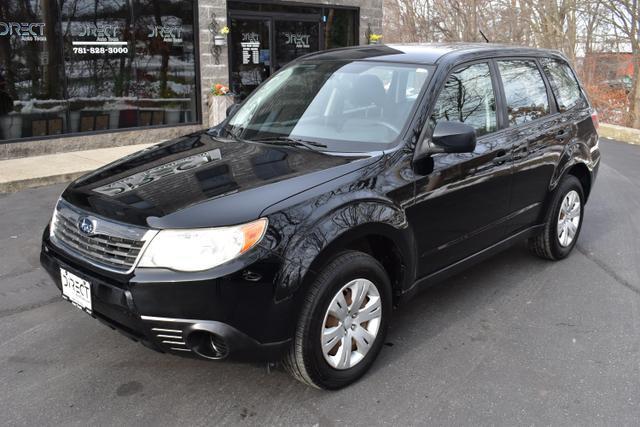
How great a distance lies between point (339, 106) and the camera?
3.94 meters

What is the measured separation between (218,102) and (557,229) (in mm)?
8160

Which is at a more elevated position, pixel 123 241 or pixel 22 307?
pixel 123 241

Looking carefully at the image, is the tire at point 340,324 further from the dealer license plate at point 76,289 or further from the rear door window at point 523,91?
the rear door window at point 523,91

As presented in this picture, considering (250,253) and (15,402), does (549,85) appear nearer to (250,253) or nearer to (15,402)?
(250,253)

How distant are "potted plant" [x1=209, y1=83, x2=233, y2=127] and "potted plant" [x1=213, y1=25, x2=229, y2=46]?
796mm

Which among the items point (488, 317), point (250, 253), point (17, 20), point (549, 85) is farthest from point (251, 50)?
point (250, 253)

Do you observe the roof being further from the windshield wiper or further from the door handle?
the windshield wiper

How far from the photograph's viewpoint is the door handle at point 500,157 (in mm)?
4082

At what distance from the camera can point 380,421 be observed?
2.93m

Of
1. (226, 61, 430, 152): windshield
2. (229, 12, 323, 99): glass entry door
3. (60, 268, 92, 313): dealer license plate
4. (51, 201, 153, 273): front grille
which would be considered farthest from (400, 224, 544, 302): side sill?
(229, 12, 323, 99): glass entry door

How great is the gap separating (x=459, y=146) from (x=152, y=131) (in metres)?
8.87

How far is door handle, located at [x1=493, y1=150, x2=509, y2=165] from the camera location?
408 centimetres

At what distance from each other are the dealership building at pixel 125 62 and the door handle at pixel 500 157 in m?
7.94

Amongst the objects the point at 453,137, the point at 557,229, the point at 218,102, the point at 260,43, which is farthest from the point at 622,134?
the point at 453,137
